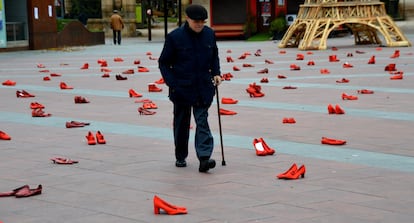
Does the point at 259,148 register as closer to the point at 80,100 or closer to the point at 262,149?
the point at 262,149

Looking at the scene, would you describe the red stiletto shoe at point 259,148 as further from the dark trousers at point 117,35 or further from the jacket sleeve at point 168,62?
the dark trousers at point 117,35

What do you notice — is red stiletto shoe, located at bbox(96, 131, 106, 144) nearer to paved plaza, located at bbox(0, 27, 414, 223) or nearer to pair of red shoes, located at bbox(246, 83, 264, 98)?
paved plaza, located at bbox(0, 27, 414, 223)

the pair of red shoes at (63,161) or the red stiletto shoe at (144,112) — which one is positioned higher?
the pair of red shoes at (63,161)

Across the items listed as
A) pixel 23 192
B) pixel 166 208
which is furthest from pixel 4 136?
pixel 166 208

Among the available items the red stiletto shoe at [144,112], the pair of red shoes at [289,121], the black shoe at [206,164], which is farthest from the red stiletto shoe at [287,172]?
the red stiletto shoe at [144,112]

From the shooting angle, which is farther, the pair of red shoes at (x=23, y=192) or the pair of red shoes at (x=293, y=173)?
the pair of red shoes at (x=293, y=173)

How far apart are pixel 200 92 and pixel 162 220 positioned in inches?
85.3

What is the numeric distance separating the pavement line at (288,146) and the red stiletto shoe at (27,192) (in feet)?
9.54

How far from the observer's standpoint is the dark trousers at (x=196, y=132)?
821 cm

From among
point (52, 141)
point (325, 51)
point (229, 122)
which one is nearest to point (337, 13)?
point (325, 51)

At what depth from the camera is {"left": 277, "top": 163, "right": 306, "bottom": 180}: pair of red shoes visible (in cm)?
775

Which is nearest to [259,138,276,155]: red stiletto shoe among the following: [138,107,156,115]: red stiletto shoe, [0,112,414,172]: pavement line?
[0,112,414,172]: pavement line

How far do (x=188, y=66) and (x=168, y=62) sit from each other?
0.69ft

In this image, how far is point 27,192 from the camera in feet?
23.6
